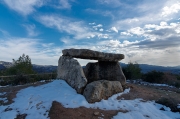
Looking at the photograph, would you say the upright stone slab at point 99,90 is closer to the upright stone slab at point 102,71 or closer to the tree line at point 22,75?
the upright stone slab at point 102,71

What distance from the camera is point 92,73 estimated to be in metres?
14.0

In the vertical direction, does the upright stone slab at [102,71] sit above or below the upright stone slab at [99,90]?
above

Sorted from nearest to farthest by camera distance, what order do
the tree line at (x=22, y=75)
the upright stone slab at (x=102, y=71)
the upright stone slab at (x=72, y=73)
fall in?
the upright stone slab at (x=72, y=73) < the upright stone slab at (x=102, y=71) < the tree line at (x=22, y=75)

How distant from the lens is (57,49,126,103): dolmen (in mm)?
9500

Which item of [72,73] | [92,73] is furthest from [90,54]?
[92,73]

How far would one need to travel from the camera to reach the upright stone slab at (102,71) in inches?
538

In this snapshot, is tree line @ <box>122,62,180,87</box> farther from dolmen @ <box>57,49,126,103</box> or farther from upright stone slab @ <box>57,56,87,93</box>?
upright stone slab @ <box>57,56,87,93</box>

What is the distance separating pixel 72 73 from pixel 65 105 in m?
3.47

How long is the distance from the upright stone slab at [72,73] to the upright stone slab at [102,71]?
2.39 metres

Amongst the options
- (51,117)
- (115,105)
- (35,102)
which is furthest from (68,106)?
(115,105)

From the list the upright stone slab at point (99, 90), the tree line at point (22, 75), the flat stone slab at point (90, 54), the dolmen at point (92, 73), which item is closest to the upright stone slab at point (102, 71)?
the dolmen at point (92, 73)

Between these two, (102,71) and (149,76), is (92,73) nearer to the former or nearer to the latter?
(102,71)

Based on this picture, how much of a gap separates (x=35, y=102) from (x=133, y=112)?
4.85 metres

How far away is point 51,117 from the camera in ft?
22.4
